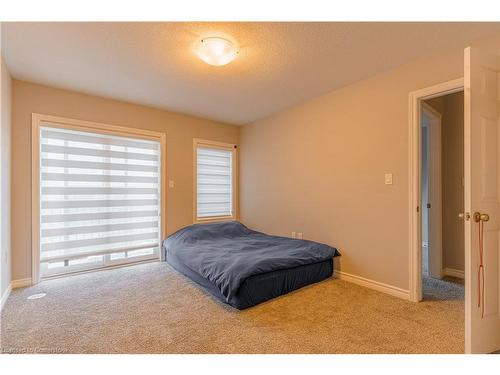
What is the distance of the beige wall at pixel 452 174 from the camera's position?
10.5 ft

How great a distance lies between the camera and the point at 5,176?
260 centimetres

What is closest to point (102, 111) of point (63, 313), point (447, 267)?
point (63, 313)

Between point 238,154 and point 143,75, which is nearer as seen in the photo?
point 143,75

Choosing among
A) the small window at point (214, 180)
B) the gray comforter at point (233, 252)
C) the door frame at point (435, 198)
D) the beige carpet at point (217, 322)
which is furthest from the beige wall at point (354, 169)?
the door frame at point (435, 198)

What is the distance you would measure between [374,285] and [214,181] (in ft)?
9.90

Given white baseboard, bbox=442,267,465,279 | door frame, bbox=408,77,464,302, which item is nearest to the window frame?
door frame, bbox=408,77,464,302

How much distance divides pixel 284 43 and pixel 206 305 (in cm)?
247

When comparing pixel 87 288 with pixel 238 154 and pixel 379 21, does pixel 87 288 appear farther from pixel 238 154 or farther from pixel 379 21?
pixel 379 21

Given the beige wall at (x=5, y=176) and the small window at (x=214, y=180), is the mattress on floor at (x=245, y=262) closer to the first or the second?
the small window at (x=214, y=180)

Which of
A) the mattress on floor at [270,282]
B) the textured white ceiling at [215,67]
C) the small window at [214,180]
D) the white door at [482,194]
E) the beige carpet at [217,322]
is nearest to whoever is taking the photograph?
the white door at [482,194]

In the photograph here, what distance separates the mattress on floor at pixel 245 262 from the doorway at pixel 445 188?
4.31ft

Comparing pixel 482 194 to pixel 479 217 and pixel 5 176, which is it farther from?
pixel 5 176

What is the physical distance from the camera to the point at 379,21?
6.18ft

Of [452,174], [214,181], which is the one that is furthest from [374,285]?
[214,181]
